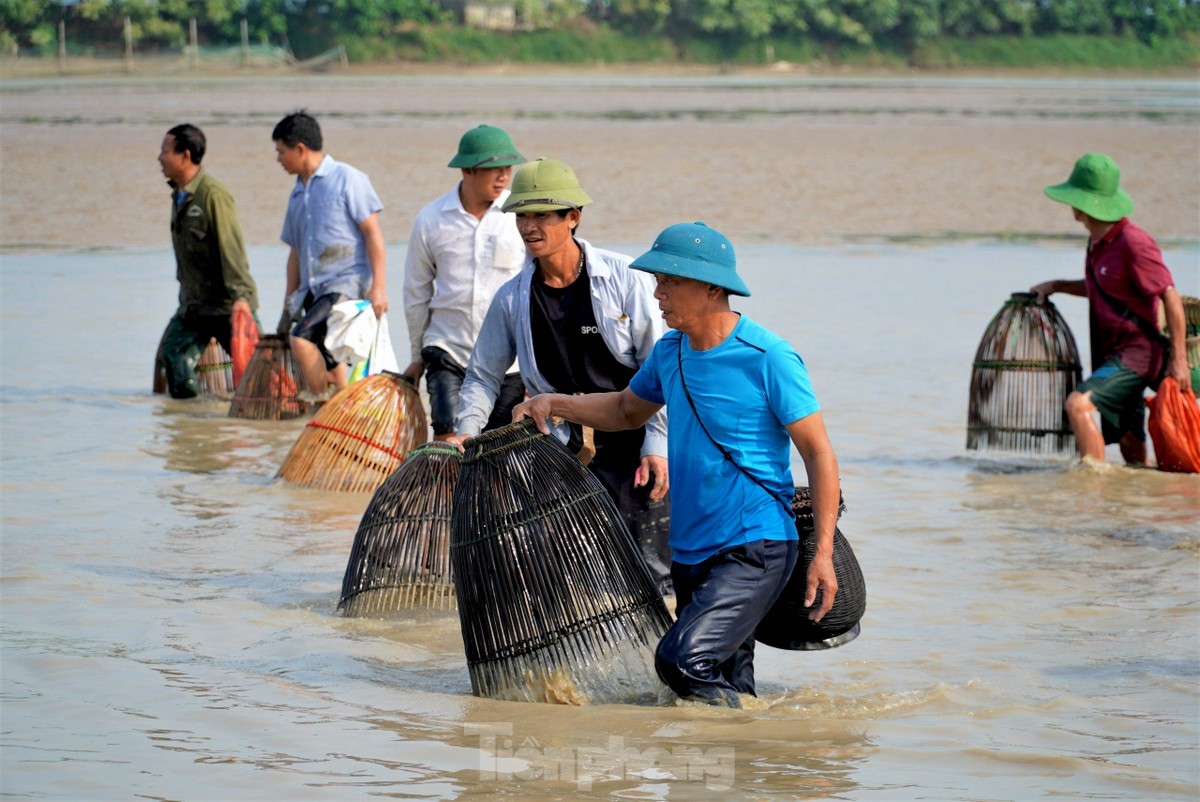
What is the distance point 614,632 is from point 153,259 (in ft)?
47.4

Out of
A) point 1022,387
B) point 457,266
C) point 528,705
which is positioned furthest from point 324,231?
point 528,705

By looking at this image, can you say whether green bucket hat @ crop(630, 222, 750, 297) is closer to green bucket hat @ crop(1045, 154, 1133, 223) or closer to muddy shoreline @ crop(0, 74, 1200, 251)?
green bucket hat @ crop(1045, 154, 1133, 223)

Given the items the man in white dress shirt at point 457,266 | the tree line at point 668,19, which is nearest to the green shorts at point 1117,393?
the man in white dress shirt at point 457,266

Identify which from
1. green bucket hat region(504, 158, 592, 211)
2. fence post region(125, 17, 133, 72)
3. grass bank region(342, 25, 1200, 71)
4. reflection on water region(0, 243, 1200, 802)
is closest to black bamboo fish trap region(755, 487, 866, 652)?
reflection on water region(0, 243, 1200, 802)

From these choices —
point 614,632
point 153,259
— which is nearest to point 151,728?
point 614,632

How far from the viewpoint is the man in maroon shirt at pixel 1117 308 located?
336 inches

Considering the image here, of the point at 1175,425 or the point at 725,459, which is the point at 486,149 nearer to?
the point at 725,459

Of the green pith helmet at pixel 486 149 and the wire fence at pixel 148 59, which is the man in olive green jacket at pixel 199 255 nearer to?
the green pith helmet at pixel 486 149

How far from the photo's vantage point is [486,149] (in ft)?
23.1

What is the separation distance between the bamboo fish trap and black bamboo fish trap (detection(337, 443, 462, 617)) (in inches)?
66.2

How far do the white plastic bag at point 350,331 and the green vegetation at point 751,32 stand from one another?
6990cm

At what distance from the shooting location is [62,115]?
38875mm

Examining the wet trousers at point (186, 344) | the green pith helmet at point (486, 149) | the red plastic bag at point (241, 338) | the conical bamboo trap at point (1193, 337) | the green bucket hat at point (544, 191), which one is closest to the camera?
the green bucket hat at point (544, 191)

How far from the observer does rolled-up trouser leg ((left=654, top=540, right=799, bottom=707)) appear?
473 centimetres
